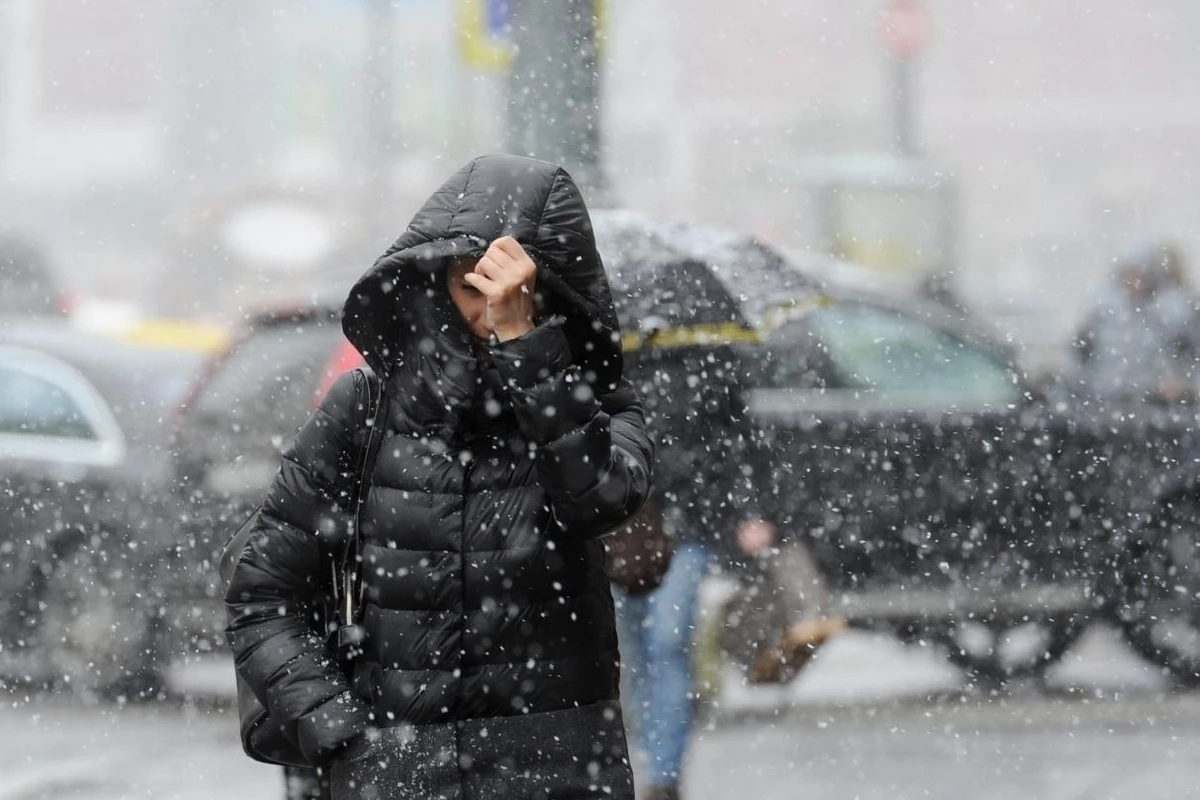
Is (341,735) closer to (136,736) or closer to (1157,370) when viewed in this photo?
(136,736)

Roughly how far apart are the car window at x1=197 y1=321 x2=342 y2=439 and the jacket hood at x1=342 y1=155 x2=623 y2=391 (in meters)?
3.89

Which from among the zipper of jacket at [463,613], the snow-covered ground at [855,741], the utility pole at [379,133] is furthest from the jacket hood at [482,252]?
the utility pole at [379,133]

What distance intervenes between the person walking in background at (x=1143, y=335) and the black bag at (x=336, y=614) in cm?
502

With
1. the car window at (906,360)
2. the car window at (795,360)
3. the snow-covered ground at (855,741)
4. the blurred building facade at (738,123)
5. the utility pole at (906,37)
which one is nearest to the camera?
the snow-covered ground at (855,741)

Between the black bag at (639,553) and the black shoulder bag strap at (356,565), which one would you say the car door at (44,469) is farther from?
the black shoulder bag strap at (356,565)

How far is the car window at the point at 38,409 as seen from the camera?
6969 millimetres

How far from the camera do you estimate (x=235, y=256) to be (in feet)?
105

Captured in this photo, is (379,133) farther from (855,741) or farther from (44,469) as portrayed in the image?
(855,741)

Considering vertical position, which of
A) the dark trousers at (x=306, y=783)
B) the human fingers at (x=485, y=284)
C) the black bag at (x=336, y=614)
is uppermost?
the human fingers at (x=485, y=284)

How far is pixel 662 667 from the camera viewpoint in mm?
4715

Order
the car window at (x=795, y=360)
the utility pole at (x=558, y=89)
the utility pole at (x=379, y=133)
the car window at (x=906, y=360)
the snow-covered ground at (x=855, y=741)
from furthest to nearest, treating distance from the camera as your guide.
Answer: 1. the utility pole at (x=379, y=133)
2. the car window at (x=906, y=360)
3. the car window at (x=795, y=360)
4. the snow-covered ground at (x=855, y=741)
5. the utility pole at (x=558, y=89)

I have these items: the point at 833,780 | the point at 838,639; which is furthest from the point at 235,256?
the point at 833,780

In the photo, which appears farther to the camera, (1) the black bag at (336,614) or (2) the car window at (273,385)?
(2) the car window at (273,385)

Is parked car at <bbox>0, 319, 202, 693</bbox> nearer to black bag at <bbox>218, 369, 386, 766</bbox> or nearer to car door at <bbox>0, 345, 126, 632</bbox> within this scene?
car door at <bbox>0, 345, 126, 632</bbox>
